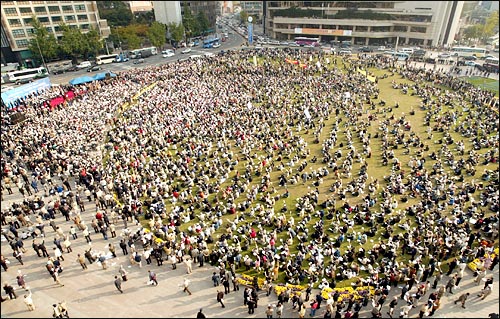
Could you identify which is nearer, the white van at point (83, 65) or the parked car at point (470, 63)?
the parked car at point (470, 63)

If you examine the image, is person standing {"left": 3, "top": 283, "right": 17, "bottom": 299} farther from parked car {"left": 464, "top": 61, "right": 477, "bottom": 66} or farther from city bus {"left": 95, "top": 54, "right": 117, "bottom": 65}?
parked car {"left": 464, "top": 61, "right": 477, "bottom": 66}

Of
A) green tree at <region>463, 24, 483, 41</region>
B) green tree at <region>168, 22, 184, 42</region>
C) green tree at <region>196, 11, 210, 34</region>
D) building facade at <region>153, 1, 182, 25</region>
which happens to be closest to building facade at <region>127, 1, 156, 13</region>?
building facade at <region>153, 1, 182, 25</region>

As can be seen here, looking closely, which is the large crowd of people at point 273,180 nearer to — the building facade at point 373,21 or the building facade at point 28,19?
the building facade at point 28,19

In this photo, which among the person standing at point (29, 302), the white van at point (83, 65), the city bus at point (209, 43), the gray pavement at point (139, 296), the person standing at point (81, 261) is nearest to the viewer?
the person standing at point (29, 302)

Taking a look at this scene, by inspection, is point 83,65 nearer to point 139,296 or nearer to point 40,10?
point 40,10

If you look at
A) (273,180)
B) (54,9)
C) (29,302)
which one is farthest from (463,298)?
(54,9)

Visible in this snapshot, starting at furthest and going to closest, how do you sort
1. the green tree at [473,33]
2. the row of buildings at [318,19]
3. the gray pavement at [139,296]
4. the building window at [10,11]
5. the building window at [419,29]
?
the green tree at [473,33] < the building window at [419,29] < the row of buildings at [318,19] < the building window at [10,11] < the gray pavement at [139,296]

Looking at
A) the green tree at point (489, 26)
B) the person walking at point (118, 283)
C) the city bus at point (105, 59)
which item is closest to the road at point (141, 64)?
the city bus at point (105, 59)
